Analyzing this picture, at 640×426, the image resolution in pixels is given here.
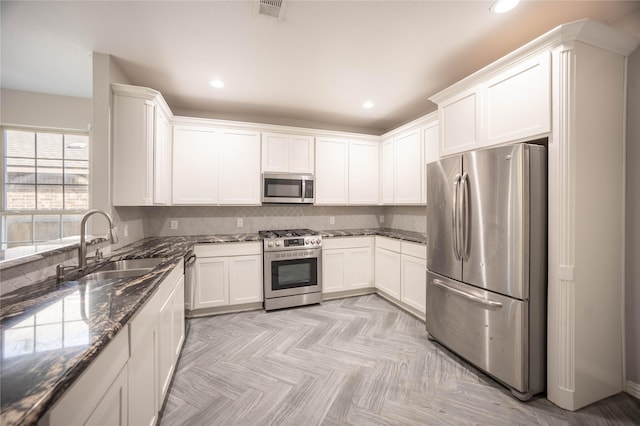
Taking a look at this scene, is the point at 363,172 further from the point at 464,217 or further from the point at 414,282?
the point at 464,217

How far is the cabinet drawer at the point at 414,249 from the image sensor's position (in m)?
2.97

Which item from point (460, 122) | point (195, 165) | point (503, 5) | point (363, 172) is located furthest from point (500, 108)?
point (195, 165)

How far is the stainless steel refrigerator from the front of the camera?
1.79 metres

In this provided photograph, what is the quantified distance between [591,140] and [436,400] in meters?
2.07

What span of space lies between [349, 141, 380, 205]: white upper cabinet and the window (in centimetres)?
374

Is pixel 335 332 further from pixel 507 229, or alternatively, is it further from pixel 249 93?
pixel 249 93

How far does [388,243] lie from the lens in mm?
3658

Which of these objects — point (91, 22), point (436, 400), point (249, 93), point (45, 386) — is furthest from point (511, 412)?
point (91, 22)

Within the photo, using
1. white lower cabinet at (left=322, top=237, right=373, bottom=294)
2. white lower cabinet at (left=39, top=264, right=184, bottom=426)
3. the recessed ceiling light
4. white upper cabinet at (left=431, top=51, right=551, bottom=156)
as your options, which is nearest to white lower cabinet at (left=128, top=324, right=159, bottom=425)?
white lower cabinet at (left=39, top=264, right=184, bottom=426)

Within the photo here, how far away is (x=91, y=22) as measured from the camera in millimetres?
1969

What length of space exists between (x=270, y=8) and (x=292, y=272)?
2.77m

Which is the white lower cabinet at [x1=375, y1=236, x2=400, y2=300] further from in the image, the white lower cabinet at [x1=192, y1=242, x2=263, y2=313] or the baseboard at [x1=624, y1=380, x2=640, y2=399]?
the baseboard at [x1=624, y1=380, x2=640, y2=399]

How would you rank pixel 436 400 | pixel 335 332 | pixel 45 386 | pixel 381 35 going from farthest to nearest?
pixel 335 332 → pixel 381 35 → pixel 436 400 → pixel 45 386

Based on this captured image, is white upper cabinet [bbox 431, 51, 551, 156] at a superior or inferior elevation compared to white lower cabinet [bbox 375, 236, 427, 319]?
superior
